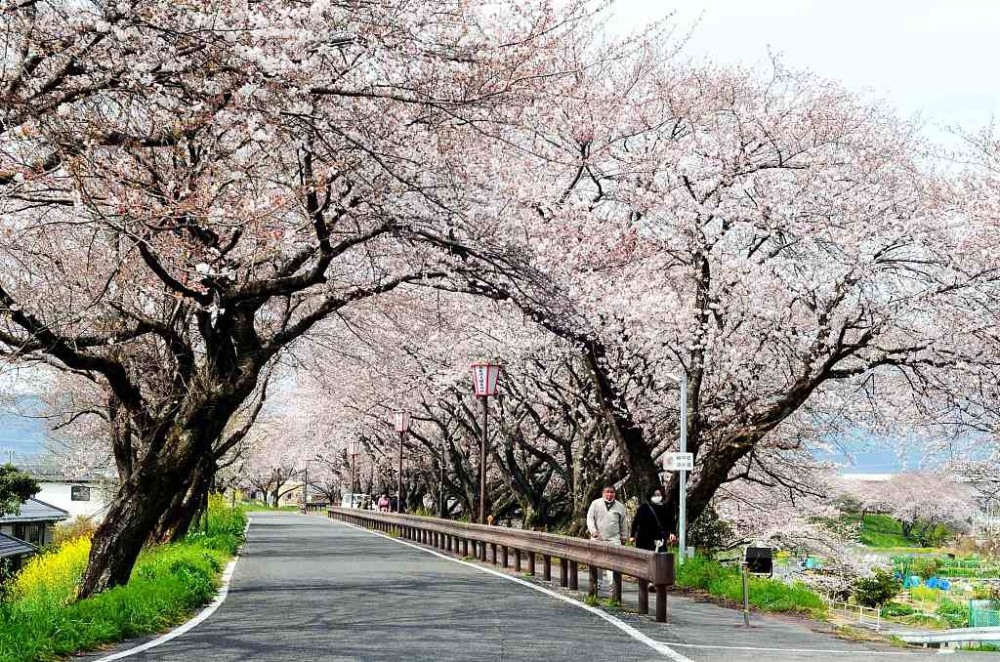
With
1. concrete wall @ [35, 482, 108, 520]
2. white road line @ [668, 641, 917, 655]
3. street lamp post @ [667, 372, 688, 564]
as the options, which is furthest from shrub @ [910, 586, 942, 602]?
white road line @ [668, 641, 917, 655]

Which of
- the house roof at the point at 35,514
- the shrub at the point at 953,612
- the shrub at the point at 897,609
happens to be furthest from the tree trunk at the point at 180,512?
the shrub at the point at 953,612

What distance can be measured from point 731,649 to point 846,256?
11235 mm

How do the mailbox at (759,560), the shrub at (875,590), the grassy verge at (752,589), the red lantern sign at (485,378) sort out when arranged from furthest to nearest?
the shrub at (875,590) → the red lantern sign at (485,378) → the mailbox at (759,560) → the grassy verge at (752,589)

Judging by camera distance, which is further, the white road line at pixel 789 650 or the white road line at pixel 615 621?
the white road line at pixel 789 650

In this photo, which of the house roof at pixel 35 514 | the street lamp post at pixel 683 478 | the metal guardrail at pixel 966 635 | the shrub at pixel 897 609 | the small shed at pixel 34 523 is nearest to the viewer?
the street lamp post at pixel 683 478

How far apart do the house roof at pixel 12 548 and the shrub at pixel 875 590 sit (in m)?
30.1

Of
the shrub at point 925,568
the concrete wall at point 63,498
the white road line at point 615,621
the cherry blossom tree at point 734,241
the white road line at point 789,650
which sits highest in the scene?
the cherry blossom tree at point 734,241

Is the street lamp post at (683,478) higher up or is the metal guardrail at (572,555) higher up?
the street lamp post at (683,478)

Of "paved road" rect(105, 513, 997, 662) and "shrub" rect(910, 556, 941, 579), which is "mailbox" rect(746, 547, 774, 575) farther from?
"shrub" rect(910, 556, 941, 579)

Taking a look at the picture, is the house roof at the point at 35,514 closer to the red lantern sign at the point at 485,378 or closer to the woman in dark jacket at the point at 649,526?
the red lantern sign at the point at 485,378

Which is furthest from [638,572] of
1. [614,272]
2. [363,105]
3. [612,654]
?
[614,272]

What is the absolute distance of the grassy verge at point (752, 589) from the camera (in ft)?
47.5

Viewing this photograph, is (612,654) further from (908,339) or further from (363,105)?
(908,339)

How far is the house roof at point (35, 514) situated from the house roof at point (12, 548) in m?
5.88
